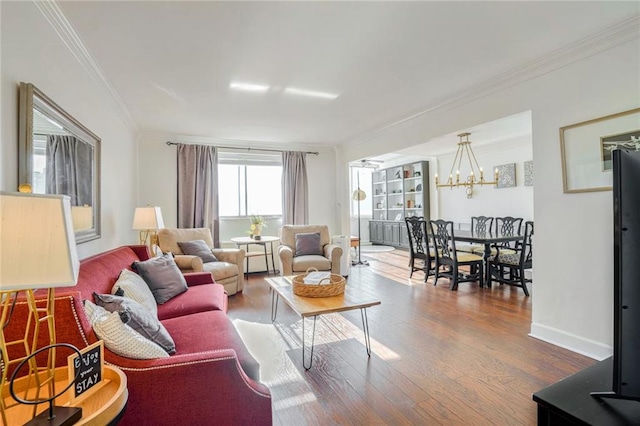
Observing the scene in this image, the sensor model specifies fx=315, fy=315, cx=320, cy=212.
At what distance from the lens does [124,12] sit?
197cm

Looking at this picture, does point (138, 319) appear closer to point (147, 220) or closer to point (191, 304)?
point (191, 304)

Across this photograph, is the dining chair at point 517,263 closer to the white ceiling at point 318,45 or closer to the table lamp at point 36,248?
the white ceiling at point 318,45

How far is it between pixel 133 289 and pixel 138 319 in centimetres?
58

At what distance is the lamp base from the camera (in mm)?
848

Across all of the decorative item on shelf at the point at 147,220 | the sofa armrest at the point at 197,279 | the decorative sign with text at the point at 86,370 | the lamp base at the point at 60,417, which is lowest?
the sofa armrest at the point at 197,279

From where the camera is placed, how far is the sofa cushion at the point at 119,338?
1228 millimetres

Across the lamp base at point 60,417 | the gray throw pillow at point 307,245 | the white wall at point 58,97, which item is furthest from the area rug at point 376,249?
the lamp base at point 60,417

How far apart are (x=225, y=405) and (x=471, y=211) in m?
6.81

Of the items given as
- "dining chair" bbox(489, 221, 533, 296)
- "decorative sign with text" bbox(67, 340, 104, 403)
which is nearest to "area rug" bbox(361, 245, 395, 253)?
"dining chair" bbox(489, 221, 533, 296)

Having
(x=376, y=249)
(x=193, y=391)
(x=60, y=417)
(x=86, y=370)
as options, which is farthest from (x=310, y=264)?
(x=376, y=249)

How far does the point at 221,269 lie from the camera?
4086 millimetres

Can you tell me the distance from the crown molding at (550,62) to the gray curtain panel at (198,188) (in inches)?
140

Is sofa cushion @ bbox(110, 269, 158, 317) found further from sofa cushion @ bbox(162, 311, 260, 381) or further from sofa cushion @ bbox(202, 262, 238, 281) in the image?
sofa cushion @ bbox(202, 262, 238, 281)

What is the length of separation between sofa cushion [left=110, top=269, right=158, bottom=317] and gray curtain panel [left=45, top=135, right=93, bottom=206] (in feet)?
2.06
